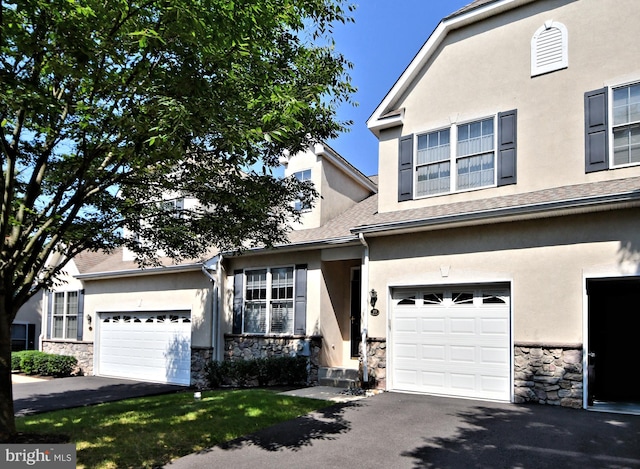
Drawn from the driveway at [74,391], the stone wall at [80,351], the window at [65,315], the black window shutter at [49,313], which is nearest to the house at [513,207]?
the driveway at [74,391]

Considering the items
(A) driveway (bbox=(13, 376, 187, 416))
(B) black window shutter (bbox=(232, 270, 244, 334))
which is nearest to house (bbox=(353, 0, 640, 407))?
(B) black window shutter (bbox=(232, 270, 244, 334))

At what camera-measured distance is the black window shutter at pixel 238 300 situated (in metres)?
15.0

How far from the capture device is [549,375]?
9.23 meters

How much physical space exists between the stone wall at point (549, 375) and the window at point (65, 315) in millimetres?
17453

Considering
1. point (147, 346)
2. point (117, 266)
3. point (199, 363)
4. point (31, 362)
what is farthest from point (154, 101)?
point (31, 362)

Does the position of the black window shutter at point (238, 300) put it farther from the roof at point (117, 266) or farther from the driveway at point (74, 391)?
the driveway at point (74, 391)

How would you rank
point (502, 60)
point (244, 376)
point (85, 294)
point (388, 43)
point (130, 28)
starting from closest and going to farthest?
point (130, 28) < point (502, 60) < point (244, 376) < point (388, 43) < point (85, 294)

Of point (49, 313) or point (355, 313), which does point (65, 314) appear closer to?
point (49, 313)

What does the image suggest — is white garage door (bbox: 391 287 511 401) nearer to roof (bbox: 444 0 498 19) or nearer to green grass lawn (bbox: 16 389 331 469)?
green grass lawn (bbox: 16 389 331 469)

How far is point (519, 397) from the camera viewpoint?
31.2 feet

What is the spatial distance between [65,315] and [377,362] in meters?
15.3

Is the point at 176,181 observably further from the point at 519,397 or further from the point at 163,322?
the point at 163,322

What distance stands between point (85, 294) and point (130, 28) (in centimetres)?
1661

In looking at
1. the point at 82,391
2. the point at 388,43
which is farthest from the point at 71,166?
the point at 388,43
